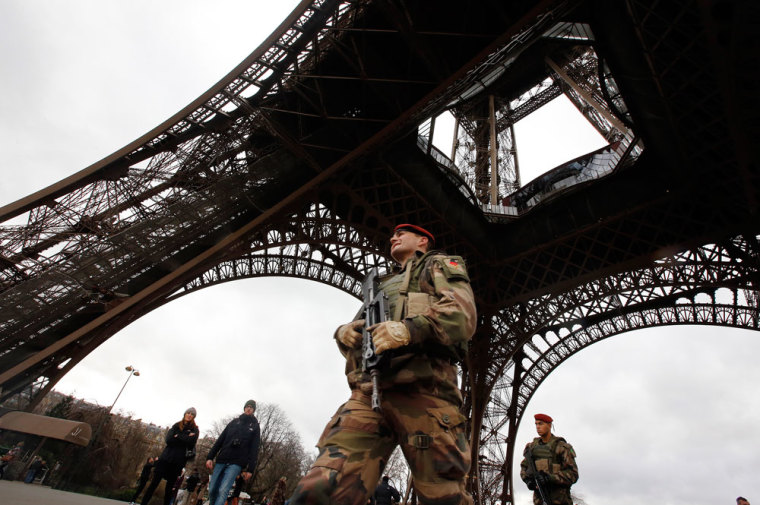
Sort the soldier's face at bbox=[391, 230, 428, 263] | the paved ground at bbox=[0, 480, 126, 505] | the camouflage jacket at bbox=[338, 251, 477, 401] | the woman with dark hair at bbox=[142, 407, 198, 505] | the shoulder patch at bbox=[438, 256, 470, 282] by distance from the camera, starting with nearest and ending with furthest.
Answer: the camouflage jacket at bbox=[338, 251, 477, 401]
the shoulder patch at bbox=[438, 256, 470, 282]
the soldier's face at bbox=[391, 230, 428, 263]
the paved ground at bbox=[0, 480, 126, 505]
the woman with dark hair at bbox=[142, 407, 198, 505]

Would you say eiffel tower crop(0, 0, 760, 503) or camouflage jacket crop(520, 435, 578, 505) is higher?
eiffel tower crop(0, 0, 760, 503)

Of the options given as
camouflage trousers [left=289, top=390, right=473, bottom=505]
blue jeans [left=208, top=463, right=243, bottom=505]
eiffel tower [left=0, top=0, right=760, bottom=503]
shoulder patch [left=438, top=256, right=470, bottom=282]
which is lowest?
blue jeans [left=208, top=463, right=243, bottom=505]

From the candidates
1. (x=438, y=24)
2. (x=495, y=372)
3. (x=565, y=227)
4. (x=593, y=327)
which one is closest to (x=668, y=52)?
(x=438, y=24)

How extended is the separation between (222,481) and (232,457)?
34 cm

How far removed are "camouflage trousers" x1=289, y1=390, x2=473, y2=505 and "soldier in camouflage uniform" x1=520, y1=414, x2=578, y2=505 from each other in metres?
3.51

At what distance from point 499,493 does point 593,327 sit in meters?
8.93

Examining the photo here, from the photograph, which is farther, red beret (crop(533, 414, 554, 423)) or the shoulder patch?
red beret (crop(533, 414, 554, 423))

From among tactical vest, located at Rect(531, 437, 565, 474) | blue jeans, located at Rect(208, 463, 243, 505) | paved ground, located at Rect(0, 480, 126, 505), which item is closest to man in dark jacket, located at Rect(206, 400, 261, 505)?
blue jeans, located at Rect(208, 463, 243, 505)

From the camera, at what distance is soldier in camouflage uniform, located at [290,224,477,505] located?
1.90 meters

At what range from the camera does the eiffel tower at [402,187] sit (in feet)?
24.8

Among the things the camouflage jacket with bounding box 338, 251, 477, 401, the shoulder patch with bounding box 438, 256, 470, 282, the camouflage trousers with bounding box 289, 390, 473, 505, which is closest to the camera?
the camouflage trousers with bounding box 289, 390, 473, 505

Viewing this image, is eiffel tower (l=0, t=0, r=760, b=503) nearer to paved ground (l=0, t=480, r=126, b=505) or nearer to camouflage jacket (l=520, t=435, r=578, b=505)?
paved ground (l=0, t=480, r=126, b=505)

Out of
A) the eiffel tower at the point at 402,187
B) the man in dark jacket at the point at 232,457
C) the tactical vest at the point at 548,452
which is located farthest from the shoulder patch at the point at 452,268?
the eiffel tower at the point at 402,187

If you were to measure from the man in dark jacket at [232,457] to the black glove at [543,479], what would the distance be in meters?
3.43
